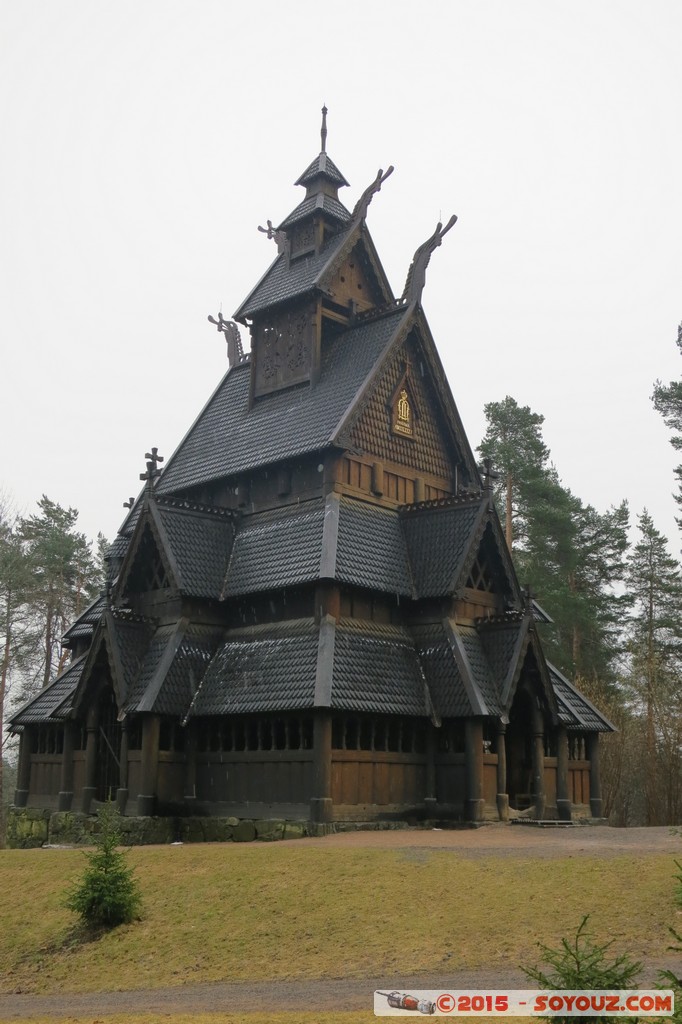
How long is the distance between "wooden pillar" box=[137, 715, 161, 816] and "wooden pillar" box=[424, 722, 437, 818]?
6.81 m

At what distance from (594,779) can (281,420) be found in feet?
45.7

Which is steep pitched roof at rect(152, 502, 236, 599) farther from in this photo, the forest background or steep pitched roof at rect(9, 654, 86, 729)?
the forest background

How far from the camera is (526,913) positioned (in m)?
14.2

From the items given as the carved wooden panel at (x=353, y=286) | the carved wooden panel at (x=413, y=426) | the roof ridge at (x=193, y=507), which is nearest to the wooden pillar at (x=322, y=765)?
the carved wooden panel at (x=413, y=426)

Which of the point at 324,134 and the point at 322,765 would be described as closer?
the point at 322,765

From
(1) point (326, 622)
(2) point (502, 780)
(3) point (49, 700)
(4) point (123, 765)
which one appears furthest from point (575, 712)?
(3) point (49, 700)

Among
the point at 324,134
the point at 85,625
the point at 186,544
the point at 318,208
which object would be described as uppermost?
the point at 324,134

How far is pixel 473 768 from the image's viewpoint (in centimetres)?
2489

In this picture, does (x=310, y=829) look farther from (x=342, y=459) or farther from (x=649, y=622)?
(x=649, y=622)

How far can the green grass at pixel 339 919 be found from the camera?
13.3 metres

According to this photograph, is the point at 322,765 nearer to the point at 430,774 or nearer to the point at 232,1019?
the point at 430,774

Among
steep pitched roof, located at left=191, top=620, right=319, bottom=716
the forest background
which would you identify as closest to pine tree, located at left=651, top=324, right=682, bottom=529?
the forest background

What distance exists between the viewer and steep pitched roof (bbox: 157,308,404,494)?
2881 cm

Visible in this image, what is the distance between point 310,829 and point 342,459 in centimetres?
993
